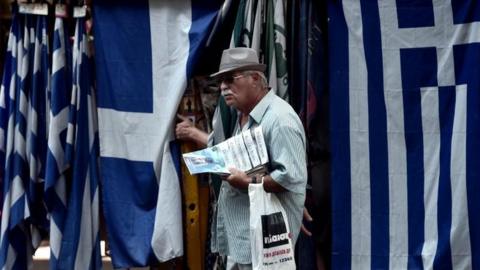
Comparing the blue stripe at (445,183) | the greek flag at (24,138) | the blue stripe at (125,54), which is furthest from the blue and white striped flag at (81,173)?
the blue stripe at (445,183)

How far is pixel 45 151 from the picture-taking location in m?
5.15

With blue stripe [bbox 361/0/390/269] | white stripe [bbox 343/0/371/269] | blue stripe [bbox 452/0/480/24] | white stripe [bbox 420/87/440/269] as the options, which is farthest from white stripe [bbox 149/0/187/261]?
blue stripe [bbox 452/0/480/24]

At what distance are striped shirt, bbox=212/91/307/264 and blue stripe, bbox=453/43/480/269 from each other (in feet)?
4.17

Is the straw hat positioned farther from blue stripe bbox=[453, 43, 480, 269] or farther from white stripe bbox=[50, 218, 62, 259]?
white stripe bbox=[50, 218, 62, 259]

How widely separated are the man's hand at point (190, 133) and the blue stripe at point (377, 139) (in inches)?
41.2

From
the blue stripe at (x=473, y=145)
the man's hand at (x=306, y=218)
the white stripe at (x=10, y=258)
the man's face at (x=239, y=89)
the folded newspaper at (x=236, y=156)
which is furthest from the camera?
the white stripe at (x=10, y=258)

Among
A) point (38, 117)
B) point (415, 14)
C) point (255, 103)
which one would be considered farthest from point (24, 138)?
point (415, 14)

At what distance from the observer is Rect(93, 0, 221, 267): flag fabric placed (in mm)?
5020

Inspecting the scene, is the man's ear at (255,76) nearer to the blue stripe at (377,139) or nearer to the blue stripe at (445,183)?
the blue stripe at (377,139)

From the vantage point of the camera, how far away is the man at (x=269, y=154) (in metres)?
3.85

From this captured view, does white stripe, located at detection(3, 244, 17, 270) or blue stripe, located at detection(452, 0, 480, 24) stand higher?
blue stripe, located at detection(452, 0, 480, 24)

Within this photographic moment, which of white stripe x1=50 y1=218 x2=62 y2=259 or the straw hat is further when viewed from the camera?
white stripe x1=50 y1=218 x2=62 y2=259

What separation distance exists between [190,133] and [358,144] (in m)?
1.05

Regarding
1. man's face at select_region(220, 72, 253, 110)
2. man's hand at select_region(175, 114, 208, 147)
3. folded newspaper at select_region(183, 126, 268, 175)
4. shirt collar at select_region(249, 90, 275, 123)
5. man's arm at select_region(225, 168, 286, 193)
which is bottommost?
man's arm at select_region(225, 168, 286, 193)
